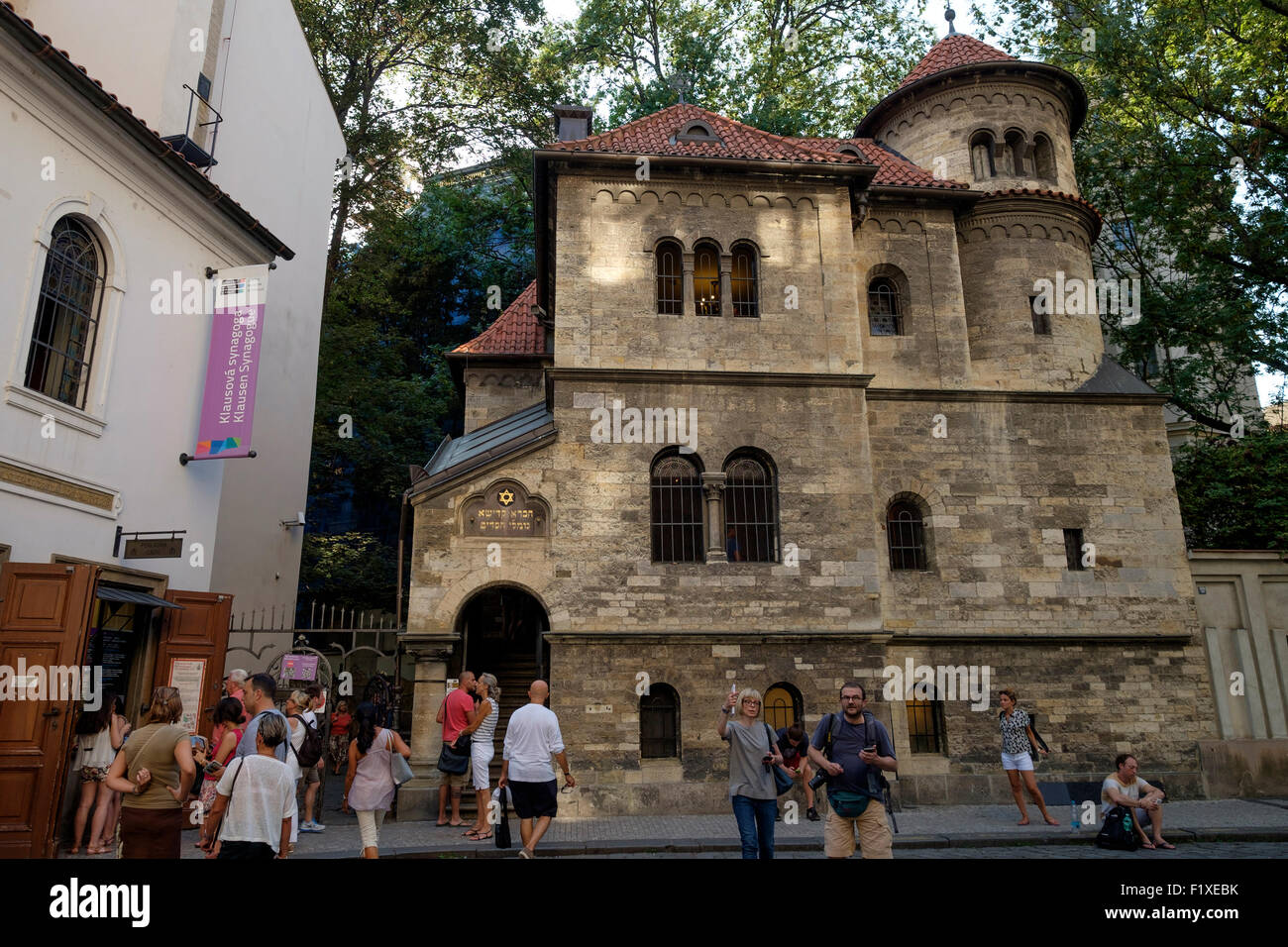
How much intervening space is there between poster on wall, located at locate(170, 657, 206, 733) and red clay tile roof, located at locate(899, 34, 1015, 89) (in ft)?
64.7

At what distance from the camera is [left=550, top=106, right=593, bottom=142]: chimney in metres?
21.2

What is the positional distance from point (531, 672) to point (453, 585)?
471 centimetres

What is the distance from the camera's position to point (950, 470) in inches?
655

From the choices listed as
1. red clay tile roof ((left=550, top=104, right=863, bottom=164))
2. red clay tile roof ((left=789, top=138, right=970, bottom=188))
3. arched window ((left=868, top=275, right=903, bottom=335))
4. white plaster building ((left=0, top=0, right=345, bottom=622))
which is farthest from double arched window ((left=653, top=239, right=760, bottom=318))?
white plaster building ((left=0, top=0, right=345, bottom=622))

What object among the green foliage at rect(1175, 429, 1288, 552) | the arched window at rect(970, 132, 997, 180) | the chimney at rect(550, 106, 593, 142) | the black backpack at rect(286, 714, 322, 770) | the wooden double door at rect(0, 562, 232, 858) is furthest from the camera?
the chimney at rect(550, 106, 593, 142)

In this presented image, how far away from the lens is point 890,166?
19.0 meters

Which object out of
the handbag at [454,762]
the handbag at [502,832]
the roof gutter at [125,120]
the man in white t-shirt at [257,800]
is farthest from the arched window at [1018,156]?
the man in white t-shirt at [257,800]

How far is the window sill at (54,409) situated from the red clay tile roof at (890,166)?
14666 mm

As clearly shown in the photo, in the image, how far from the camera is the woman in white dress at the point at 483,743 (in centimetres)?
1081

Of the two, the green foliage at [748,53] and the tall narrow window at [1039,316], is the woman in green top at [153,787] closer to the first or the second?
the tall narrow window at [1039,316]

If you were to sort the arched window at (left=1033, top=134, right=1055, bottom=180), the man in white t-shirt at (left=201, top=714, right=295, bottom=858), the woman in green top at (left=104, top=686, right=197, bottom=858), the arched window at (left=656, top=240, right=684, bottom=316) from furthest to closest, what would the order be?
1. the arched window at (left=1033, top=134, right=1055, bottom=180)
2. the arched window at (left=656, top=240, right=684, bottom=316)
3. the woman in green top at (left=104, top=686, right=197, bottom=858)
4. the man in white t-shirt at (left=201, top=714, right=295, bottom=858)

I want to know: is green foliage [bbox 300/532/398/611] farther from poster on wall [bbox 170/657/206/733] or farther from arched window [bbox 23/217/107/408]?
arched window [bbox 23/217/107/408]

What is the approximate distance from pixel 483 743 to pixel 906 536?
9.49m
